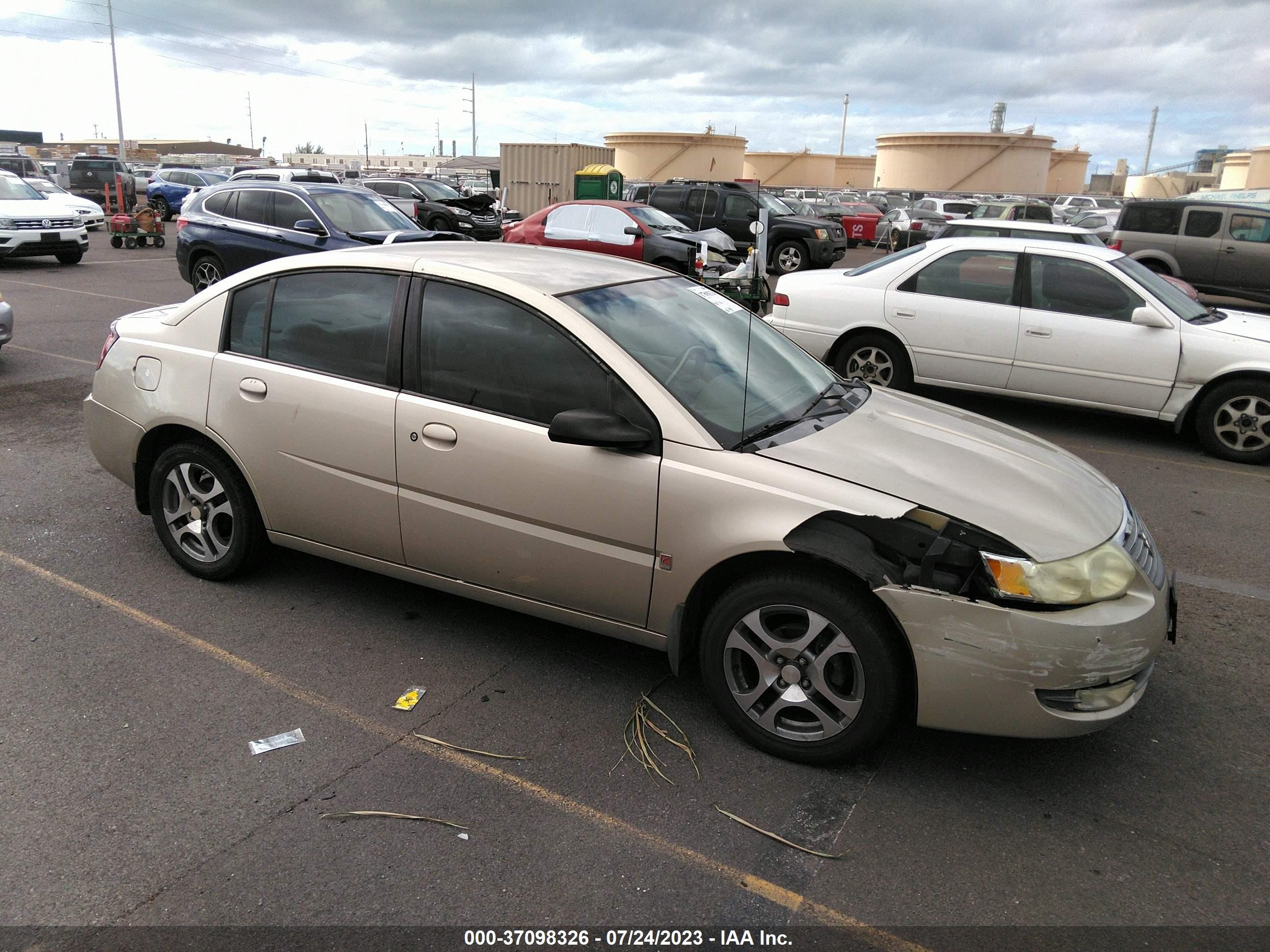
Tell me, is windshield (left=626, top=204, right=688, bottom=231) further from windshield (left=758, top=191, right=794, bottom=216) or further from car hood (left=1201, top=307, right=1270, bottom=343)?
car hood (left=1201, top=307, right=1270, bottom=343)

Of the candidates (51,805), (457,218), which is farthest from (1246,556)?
(457,218)

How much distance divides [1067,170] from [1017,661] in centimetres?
6850

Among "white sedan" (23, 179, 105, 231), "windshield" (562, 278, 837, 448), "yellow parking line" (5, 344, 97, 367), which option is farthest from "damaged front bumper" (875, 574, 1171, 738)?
"white sedan" (23, 179, 105, 231)

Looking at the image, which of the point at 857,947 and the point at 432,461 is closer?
the point at 857,947

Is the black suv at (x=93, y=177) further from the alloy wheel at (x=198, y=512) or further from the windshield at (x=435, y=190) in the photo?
the alloy wheel at (x=198, y=512)

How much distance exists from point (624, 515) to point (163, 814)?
5.73 feet

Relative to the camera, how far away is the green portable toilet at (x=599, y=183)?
2508cm

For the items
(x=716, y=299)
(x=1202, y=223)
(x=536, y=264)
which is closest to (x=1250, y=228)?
(x=1202, y=223)

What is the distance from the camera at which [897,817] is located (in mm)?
2965

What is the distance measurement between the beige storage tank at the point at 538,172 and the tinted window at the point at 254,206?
16.7 metres

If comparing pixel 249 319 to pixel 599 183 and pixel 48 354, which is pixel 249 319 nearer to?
pixel 48 354

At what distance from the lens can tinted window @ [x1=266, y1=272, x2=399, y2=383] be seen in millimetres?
3891

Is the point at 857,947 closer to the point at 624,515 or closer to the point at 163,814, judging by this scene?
the point at 624,515

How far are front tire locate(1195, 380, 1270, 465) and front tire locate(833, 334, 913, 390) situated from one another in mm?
2319
